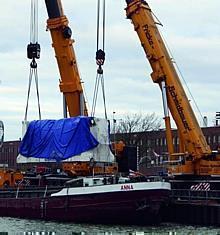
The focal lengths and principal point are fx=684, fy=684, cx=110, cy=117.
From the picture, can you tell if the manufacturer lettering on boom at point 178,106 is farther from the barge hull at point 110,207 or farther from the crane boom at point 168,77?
the barge hull at point 110,207

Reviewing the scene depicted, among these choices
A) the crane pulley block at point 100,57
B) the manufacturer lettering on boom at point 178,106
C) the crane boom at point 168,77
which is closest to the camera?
the crane boom at point 168,77

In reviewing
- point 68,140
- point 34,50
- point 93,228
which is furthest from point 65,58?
point 93,228

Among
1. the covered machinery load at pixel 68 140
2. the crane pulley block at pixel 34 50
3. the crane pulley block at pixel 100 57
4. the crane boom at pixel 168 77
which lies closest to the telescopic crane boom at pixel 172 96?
the crane boom at pixel 168 77

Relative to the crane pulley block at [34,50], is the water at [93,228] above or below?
below

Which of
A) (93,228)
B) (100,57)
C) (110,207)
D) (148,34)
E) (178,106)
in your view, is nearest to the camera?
(93,228)

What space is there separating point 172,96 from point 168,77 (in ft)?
4.18

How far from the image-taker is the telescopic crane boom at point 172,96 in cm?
4419

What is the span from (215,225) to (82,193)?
7896mm

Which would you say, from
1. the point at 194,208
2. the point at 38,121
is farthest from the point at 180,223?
the point at 38,121

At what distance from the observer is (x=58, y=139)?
43375 millimetres

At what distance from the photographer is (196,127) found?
44688mm

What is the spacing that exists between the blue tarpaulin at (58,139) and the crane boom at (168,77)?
5943 millimetres

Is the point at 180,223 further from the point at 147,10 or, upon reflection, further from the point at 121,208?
the point at 147,10

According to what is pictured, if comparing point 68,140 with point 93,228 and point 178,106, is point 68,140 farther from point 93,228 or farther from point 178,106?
point 178,106
